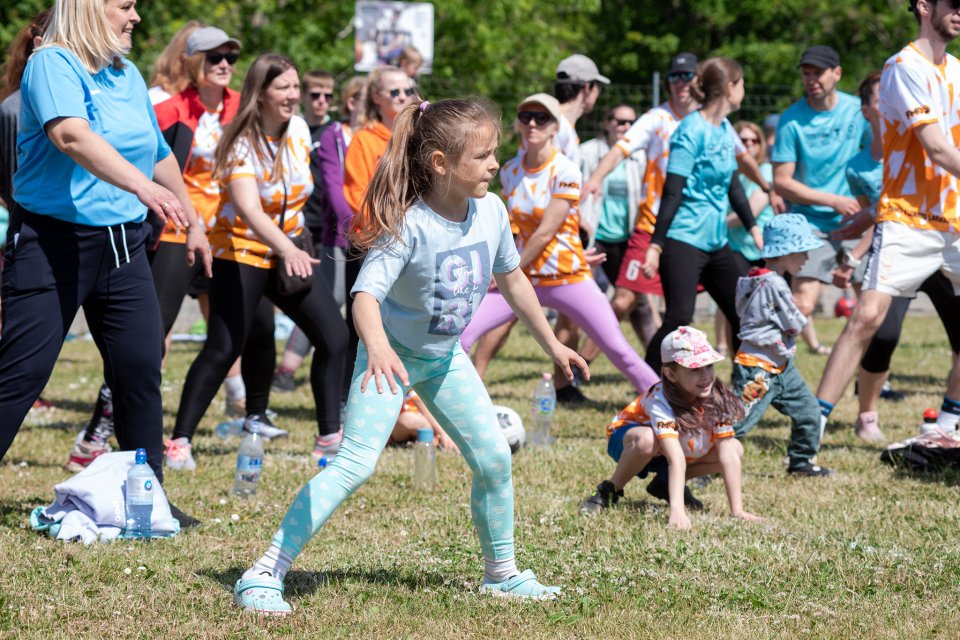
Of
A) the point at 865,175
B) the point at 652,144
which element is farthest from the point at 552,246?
the point at 865,175

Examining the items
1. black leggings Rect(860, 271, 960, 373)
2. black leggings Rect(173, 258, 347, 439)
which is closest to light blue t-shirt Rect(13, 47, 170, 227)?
black leggings Rect(173, 258, 347, 439)

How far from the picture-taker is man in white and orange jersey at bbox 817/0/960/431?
21.4 feet

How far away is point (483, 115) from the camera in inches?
167

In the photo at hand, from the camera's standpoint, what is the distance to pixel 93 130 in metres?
4.83

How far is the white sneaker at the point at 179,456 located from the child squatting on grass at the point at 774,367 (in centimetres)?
296

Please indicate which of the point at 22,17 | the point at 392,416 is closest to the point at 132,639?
the point at 392,416

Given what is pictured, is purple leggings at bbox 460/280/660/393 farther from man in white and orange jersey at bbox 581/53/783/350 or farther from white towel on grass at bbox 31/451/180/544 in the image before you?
white towel on grass at bbox 31/451/180/544

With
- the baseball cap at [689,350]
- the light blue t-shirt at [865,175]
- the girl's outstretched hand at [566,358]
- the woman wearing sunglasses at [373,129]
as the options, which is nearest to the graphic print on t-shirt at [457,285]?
the girl's outstretched hand at [566,358]

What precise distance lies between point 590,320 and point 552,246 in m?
0.51

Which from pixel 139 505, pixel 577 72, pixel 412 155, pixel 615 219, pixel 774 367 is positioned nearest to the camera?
pixel 412 155

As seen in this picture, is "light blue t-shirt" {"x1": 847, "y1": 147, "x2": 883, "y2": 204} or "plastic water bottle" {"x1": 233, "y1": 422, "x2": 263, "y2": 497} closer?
"plastic water bottle" {"x1": 233, "y1": 422, "x2": 263, "y2": 497}

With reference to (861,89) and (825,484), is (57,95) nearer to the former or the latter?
(825,484)

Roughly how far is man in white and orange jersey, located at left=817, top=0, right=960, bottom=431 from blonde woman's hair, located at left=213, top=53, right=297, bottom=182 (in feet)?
10.7

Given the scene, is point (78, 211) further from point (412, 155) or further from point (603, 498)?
point (603, 498)
